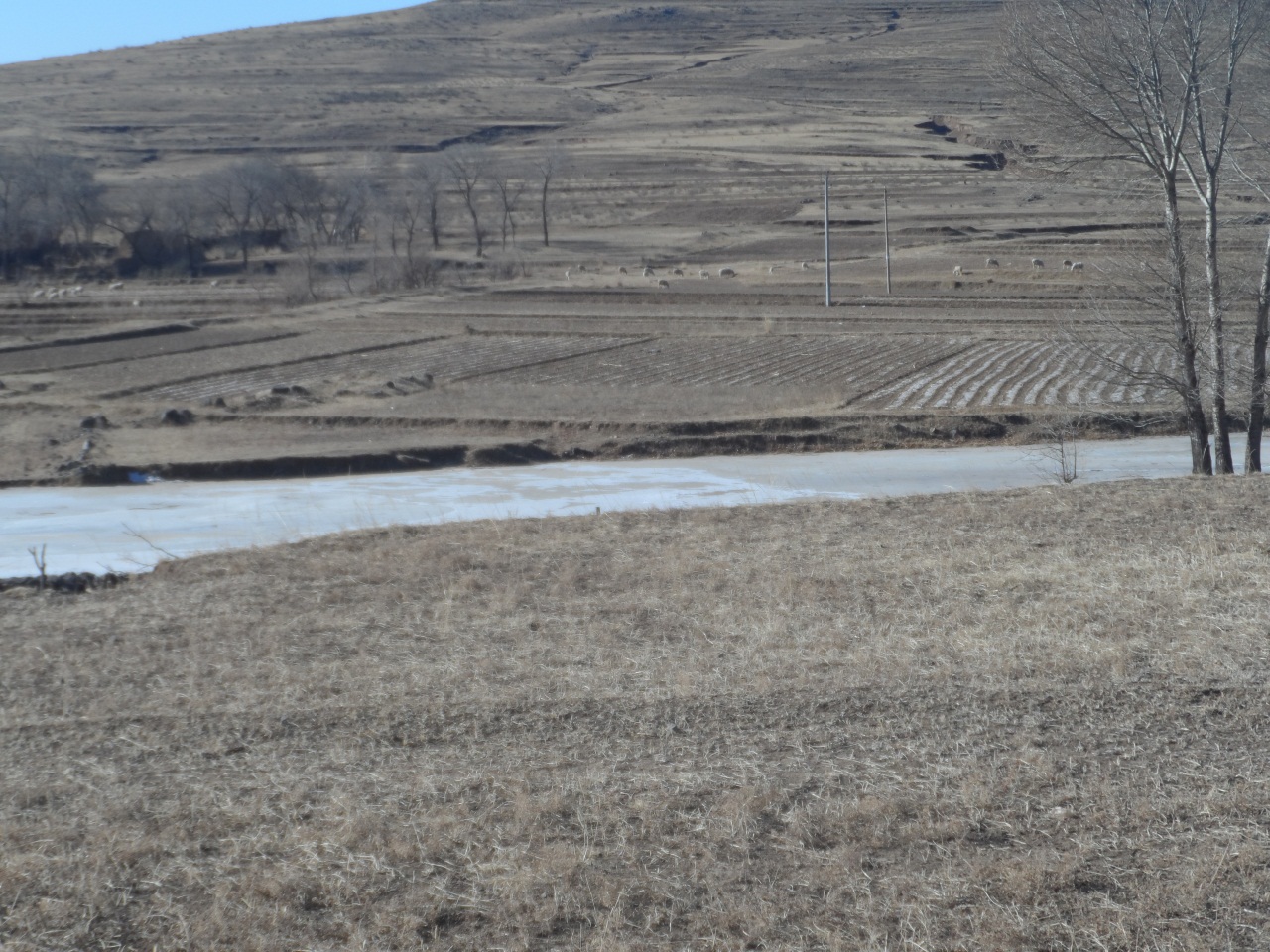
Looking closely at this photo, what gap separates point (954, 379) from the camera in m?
30.0

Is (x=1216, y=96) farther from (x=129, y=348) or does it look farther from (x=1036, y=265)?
(x=1036, y=265)

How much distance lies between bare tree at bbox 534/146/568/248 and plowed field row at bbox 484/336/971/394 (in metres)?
47.4

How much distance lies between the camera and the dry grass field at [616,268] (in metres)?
25.7

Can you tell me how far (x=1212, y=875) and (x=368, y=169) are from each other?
326ft

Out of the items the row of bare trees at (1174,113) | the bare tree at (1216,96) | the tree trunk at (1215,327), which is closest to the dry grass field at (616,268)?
the row of bare trees at (1174,113)

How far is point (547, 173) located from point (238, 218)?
22.7 m

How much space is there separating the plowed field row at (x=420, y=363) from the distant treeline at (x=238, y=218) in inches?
1088

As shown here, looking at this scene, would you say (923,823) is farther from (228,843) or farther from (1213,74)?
(1213,74)

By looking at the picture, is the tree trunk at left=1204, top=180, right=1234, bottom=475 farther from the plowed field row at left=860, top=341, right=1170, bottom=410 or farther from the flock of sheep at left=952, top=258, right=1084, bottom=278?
the flock of sheep at left=952, top=258, right=1084, bottom=278

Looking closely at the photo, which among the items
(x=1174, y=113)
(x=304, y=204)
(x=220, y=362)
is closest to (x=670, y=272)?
(x=304, y=204)

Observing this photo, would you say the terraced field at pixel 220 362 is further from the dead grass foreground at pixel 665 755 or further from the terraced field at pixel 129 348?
the dead grass foreground at pixel 665 755

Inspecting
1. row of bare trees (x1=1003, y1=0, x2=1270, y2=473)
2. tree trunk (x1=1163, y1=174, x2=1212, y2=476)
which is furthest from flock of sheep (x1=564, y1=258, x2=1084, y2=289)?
tree trunk (x1=1163, y1=174, x2=1212, y2=476)

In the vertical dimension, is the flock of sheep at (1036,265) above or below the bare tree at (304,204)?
below

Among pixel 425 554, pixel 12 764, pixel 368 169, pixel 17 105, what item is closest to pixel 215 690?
pixel 12 764
